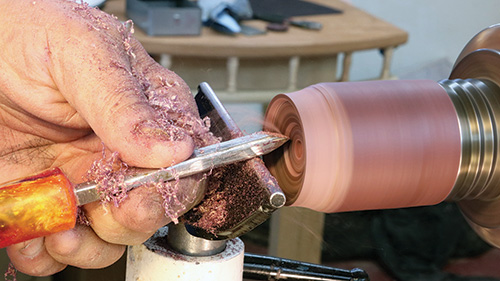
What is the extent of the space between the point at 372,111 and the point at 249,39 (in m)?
0.99

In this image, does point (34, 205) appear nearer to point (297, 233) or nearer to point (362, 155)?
point (362, 155)

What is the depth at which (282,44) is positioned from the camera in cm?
146

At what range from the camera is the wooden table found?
4.61ft

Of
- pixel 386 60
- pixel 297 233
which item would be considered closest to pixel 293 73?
pixel 386 60

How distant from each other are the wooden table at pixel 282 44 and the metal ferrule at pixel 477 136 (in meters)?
0.84

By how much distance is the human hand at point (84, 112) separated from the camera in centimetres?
49

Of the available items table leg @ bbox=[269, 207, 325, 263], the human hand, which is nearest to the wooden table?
table leg @ bbox=[269, 207, 325, 263]

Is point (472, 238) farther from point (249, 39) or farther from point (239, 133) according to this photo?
point (239, 133)

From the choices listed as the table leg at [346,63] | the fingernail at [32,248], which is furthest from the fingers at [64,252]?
the table leg at [346,63]

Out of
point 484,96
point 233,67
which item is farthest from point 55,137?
point 233,67

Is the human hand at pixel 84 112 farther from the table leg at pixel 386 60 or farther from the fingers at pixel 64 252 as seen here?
the table leg at pixel 386 60

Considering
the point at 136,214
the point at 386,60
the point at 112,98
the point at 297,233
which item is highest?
the point at 112,98

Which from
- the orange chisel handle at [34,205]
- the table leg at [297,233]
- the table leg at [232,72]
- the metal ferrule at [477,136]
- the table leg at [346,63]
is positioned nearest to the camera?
the orange chisel handle at [34,205]

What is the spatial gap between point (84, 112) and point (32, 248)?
0.22 metres
